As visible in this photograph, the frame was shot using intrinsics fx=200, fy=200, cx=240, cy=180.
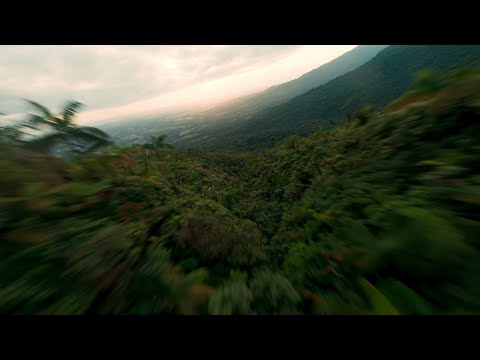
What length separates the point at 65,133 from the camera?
8.62ft

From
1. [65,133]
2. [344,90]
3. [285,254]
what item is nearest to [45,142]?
[65,133]

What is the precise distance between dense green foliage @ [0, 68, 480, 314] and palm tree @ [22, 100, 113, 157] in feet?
1.10

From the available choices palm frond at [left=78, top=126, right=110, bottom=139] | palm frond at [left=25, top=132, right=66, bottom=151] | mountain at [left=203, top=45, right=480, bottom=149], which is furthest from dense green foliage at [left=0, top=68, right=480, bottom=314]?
mountain at [left=203, top=45, right=480, bottom=149]

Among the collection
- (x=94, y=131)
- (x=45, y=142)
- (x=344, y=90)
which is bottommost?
(x=45, y=142)

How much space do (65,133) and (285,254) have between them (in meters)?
3.39

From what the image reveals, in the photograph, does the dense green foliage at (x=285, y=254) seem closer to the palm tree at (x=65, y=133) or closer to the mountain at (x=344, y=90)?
the palm tree at (x=65, y=133)

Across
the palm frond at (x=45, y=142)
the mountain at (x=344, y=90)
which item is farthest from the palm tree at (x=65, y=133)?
the mountain at (x=344, y=90)

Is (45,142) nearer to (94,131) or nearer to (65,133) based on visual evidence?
(65,133)

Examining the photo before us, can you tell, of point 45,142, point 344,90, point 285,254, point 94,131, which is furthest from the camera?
point 344,90

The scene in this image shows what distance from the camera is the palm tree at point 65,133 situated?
7.97 feet

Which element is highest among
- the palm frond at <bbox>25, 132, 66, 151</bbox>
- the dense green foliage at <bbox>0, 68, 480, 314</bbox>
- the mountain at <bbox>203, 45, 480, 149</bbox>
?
the mountain at <bbox>203, 45, 480, 149</bbox>

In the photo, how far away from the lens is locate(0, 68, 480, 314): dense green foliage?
1.17 meters

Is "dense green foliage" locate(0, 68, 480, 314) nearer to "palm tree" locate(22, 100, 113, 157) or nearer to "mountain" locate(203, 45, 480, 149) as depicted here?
"palm tree" locate(22, 100, 113, 157)

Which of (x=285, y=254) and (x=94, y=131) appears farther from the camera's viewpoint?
(x=94, y=131)
